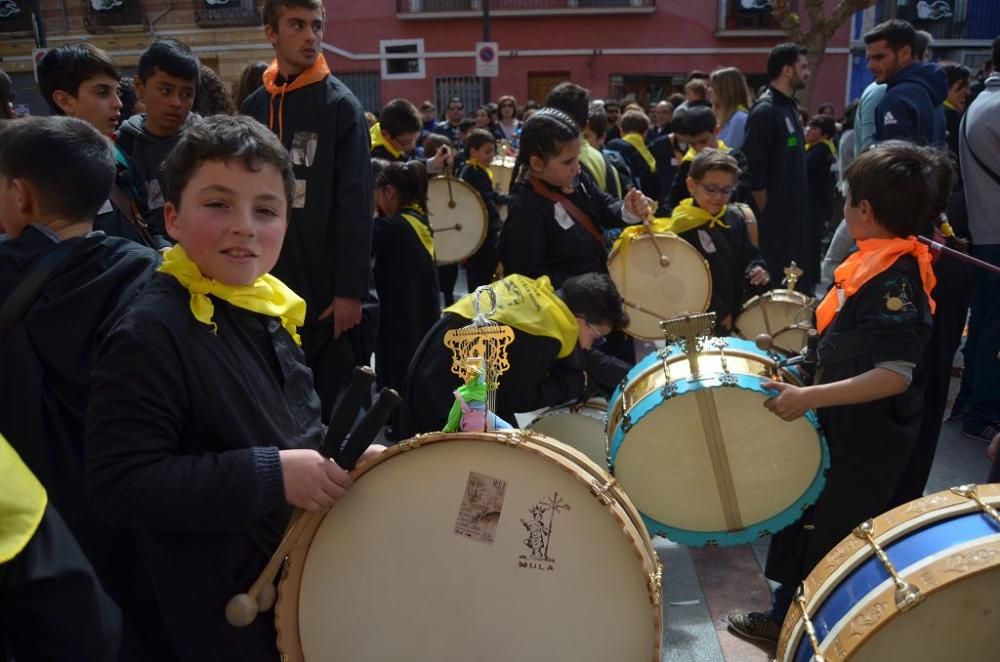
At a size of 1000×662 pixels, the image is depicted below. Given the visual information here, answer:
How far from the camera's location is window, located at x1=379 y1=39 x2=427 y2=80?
960 inches

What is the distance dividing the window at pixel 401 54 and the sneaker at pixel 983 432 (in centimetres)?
2193

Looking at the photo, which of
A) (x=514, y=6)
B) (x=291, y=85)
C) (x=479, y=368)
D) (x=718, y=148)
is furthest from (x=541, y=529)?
(x=514, y=6)

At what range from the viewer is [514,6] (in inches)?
957

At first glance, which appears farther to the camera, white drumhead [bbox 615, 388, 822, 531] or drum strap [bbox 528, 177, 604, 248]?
drum strap [bbox 528, 177, 604, 248]

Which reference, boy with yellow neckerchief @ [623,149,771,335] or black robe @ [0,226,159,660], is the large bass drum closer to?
black robe @ [0,226,159,660]

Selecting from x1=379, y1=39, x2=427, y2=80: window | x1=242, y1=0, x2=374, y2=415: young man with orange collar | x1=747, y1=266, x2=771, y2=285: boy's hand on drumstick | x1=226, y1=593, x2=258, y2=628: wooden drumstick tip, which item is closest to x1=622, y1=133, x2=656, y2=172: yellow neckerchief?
x1=747, y1=266, x2=771, y2=285: boy's hand on drumstick

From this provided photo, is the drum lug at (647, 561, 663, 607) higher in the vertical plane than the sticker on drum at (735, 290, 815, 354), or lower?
higher

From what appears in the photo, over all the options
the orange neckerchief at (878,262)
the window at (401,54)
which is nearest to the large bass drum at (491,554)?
the orange neckerchief at (878,262)

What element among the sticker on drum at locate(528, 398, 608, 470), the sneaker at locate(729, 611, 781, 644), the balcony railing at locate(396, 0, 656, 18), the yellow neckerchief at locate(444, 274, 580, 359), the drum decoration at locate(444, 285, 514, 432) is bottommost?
the sneaker at locate(729, 611, 781, 644)

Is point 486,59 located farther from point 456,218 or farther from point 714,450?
point 714,450

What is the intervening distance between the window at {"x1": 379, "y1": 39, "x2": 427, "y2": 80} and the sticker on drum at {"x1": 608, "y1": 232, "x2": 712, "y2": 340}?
21406 millimetres

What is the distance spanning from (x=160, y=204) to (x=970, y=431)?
4300 mm

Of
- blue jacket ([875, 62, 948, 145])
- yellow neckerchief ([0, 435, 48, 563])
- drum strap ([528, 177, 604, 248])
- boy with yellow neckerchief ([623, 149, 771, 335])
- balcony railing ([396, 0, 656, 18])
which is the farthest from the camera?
balcony railing ([396, 0, 656, 18])

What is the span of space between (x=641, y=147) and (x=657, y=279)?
3998 mm
